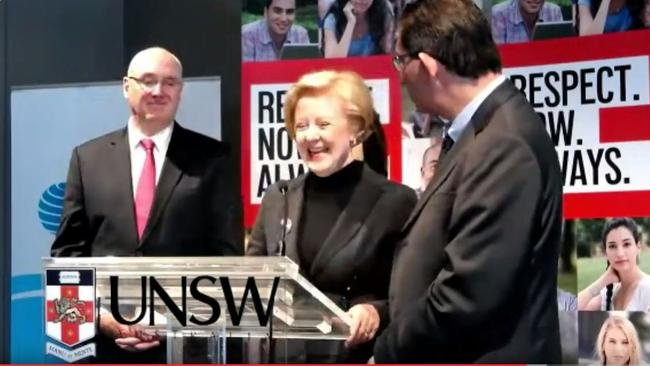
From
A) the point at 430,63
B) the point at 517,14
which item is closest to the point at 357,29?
the point at 430,63

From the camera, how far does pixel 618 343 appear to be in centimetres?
267

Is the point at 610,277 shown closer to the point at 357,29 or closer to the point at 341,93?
the point at 341,93

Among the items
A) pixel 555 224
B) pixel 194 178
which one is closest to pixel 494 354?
pixel 555 224

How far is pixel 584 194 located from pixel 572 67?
15.3 inches

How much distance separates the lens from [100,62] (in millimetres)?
2871

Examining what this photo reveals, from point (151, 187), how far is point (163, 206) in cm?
8

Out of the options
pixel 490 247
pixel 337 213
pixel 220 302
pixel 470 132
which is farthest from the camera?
pixel 337 213

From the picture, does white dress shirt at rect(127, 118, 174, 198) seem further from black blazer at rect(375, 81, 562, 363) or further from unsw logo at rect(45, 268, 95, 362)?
black blazer at rect(375, 81, 562, 363)

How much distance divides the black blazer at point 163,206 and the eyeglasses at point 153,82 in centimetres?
14

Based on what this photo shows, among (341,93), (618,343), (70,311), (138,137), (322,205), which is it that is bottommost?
(618,343)

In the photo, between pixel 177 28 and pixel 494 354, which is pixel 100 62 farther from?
pixel 494 354

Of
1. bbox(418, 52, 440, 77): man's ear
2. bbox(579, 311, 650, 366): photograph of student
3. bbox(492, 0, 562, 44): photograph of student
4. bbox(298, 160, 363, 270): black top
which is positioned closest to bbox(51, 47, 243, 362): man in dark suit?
bbox(298, 160, 363, 270): black top

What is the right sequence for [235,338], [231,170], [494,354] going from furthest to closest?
[231,170]
[235,338]
[494,354]

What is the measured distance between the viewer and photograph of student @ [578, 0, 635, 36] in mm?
2680
